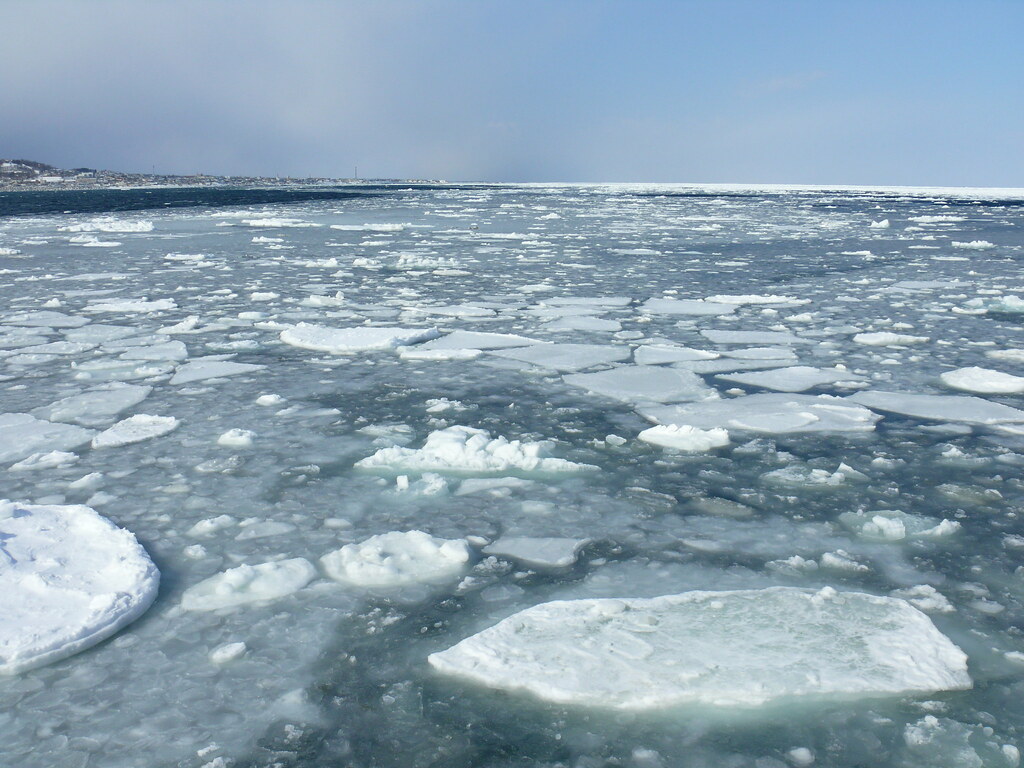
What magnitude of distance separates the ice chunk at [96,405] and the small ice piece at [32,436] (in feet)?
0.26

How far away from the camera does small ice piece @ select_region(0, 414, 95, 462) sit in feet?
8.87

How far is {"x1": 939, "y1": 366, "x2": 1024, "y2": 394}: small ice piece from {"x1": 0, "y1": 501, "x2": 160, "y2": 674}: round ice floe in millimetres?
3322

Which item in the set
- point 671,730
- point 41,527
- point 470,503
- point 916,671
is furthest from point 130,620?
point 916,671

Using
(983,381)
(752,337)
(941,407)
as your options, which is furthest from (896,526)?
(752,337)

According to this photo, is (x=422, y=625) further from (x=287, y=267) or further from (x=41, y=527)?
(x=287, y=267)

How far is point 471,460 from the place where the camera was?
2.56m

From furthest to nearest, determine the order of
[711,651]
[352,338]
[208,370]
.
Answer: [352,338] → [208,370] → [711,651]

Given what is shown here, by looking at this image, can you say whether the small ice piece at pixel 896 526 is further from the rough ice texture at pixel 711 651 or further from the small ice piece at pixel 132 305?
the small ice piece at pixel 132 305

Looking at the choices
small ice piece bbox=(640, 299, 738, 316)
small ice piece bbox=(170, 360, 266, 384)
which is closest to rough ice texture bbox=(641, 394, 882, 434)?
small ice piece bbox=(170, 360, 266, 384)

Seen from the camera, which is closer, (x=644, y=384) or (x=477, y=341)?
(x=644, y=384)

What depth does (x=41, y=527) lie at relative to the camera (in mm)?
2018

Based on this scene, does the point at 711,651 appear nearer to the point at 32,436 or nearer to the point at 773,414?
the point at 773,414

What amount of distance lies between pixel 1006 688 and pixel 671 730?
64 centimetres

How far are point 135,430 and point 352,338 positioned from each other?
1.68 meters
